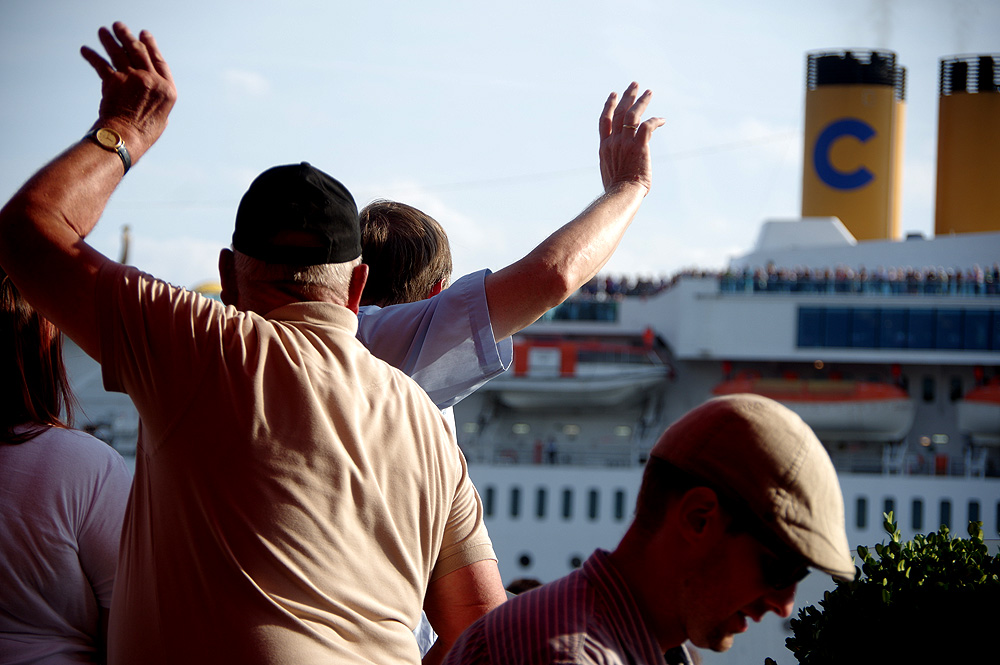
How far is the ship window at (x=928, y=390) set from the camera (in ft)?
77.8

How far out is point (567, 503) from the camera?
72.3 feet

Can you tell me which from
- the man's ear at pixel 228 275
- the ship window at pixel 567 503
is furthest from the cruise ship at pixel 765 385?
the man's ear at pixel 228 275

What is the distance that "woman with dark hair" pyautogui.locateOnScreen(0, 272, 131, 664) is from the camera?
2135 millimetres

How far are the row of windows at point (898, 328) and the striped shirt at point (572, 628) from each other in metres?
23.0

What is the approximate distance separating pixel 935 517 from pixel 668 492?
22.3 metres

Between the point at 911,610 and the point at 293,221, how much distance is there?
2228 millimetres

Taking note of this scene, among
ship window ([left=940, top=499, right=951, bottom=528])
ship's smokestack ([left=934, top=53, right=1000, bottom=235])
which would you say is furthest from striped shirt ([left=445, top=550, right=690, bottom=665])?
ship's smokestack ([left=934, top=53, right=1000, bottom=235])

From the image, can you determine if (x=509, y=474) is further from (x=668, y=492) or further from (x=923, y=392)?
(x=668, y=492)

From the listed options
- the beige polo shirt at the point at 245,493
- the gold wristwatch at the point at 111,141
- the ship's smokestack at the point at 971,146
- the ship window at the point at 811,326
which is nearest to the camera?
the beige polo shirt at the point at 245,493

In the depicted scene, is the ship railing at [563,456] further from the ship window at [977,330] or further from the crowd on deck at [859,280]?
the ship window at [977,330]

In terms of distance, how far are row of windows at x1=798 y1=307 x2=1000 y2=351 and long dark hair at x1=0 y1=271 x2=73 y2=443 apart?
895 inches

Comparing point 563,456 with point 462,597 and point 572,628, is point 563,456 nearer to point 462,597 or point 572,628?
point 462,597

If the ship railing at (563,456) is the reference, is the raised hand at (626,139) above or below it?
above

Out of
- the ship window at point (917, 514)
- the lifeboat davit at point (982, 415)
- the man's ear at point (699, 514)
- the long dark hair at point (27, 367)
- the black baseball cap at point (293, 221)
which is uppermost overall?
the black baseball cap at point (293, 221)
